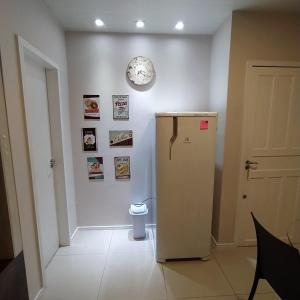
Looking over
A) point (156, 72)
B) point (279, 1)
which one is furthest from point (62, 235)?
point (279, 1)

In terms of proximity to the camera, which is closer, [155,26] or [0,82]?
[0,82]

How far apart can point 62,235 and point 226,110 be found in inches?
92.7

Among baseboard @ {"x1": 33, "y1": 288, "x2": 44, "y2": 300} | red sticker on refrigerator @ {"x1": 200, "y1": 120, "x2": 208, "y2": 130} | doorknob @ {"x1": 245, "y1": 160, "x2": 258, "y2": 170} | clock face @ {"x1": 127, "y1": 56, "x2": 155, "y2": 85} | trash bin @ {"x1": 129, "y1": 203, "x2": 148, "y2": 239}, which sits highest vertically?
clock face @ {"x1": 127, "y1": 56, "x2": 155, "y2": 85}

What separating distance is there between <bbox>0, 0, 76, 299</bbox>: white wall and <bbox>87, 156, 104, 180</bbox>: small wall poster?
1061mm

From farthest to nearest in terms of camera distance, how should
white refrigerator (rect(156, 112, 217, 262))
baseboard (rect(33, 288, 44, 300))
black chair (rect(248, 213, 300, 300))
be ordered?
1. white refrigerator (rect(156, 112, 217, 262))
2. baseboard (rect(33, 288, 44, 300))
3. black chair (rect(248, 213, 300, 300))

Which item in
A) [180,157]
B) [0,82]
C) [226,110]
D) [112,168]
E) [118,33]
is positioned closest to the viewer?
[0,82]

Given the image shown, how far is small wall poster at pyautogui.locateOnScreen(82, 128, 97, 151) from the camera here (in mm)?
2494

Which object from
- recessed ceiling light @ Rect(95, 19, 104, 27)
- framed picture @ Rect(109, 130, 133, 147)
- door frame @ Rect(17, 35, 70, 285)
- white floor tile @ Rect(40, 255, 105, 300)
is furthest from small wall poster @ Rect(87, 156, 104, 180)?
recessed ceiling light @ Rect(95, 19, 104, 27)

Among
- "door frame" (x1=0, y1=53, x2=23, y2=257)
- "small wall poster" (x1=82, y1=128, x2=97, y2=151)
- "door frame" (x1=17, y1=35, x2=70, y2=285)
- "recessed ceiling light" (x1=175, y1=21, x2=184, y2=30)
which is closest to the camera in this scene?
"door frame" (x1=0, y1=53, x2=23, y2=257)

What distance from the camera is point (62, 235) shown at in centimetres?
233

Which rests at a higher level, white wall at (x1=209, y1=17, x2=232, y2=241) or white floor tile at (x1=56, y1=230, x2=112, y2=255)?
white wall at (x1=209, y1=17, x2=232, y2=241)

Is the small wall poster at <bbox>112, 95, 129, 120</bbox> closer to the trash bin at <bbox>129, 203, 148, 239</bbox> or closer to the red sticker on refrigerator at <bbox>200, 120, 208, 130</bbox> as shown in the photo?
the red sticker on refrigerator at <bbox>200, 120, 208, 130</bbox>

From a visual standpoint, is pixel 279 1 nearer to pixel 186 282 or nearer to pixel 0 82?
pixel 0 82

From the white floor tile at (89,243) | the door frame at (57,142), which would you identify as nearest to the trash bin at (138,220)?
the white floor tile at (89,243)
